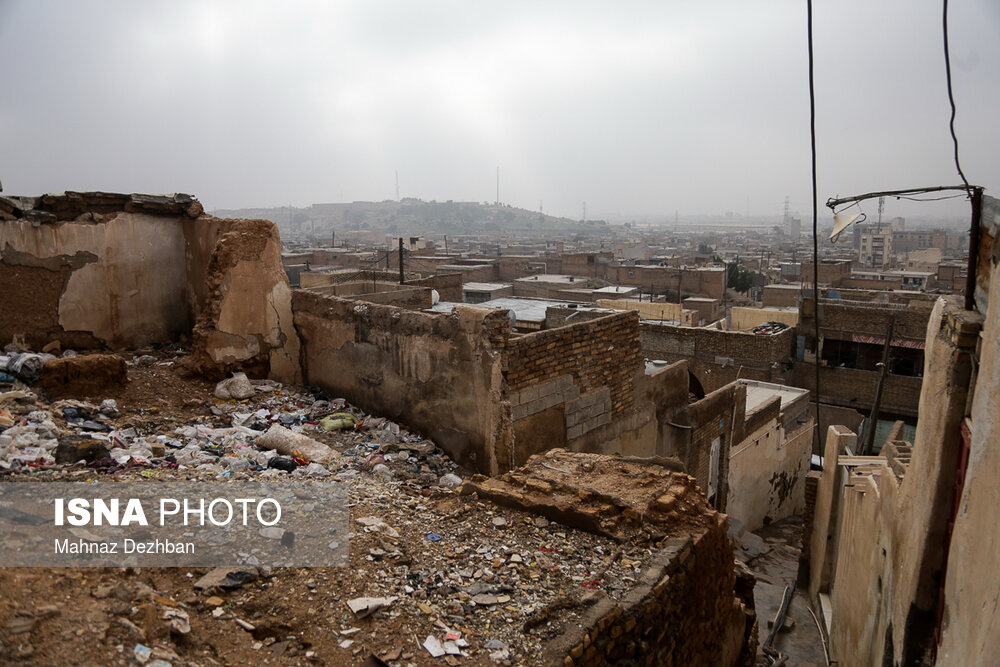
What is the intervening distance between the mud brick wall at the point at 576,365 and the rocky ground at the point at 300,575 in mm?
1186

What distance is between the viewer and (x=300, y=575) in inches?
154

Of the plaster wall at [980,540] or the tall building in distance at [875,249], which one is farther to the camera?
the tall building in distance at [875,249]

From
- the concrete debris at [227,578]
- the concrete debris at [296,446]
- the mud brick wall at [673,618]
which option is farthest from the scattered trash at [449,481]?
the concrete debris at [227,578]

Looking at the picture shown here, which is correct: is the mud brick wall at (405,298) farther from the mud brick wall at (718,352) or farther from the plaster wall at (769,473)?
the mud brick wall at (718,352)

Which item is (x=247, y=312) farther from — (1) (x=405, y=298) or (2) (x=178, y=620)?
(2) (x=178, y=620)

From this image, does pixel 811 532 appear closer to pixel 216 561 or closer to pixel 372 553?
pixel 372 553

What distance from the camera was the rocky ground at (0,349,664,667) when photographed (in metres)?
3.09

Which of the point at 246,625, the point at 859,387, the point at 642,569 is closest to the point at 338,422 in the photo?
the point at 246,625

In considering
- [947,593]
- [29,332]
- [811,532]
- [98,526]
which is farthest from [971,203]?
[29,332]

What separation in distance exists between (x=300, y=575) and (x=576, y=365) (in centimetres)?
418

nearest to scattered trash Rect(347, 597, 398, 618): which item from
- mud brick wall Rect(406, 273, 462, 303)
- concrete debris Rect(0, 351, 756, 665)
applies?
concrete debris Rect(0, 351, 756, 665)

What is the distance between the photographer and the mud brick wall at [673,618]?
12.1ft

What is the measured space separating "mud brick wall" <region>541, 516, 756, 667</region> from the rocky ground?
172mm

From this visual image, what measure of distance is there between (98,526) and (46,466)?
1.17m
